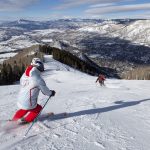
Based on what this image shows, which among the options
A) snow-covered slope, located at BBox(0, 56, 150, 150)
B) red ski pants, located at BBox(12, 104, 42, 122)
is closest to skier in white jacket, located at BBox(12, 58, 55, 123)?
red ski pants, located at BBox(12, 104, 42, 122)

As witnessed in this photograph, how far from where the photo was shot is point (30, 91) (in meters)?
10.9

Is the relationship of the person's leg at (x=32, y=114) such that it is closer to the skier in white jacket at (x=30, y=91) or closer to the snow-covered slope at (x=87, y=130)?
the skier in white jacket at (x=30, y=91)

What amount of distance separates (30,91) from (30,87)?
0.51 ft

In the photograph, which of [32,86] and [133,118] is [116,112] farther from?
[32,86]

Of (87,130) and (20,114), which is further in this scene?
(20,114)

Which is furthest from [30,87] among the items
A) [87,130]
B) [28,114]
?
[87,130]

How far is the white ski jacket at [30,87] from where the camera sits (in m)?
10.7

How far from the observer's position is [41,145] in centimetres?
857

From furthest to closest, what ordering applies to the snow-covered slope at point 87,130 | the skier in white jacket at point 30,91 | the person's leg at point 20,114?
the person's leg at point 20,114
the skier in white jacket at point 30,91
the snow-covered slope at point 87,130

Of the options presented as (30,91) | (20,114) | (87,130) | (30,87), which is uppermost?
(30,87)

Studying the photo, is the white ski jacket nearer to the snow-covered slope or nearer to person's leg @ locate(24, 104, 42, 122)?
person's leg @ locate(24, 104, 42, 122)

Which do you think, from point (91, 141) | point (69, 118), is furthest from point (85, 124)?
point (91, 141)

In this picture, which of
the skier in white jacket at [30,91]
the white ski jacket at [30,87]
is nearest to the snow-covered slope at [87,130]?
the skier in white jacket at [30,91]

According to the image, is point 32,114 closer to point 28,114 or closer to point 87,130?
point 28,114
